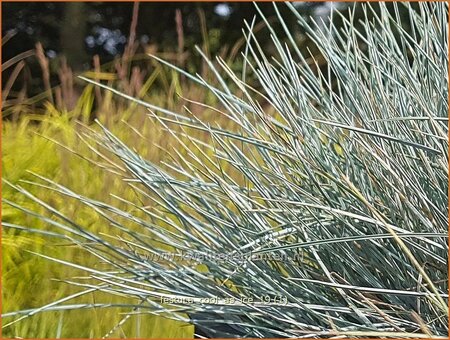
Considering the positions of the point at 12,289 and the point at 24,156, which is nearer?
the point at 12,289

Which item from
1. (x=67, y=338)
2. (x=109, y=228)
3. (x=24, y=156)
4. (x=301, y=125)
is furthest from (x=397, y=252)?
(x=24, y=156)

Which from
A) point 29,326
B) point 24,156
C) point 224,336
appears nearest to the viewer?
point 224,336

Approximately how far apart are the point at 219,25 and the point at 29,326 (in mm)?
5660

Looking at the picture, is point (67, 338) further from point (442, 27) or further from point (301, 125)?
point (442, 27)

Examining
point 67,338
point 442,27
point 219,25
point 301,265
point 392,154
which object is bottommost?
point 67,338

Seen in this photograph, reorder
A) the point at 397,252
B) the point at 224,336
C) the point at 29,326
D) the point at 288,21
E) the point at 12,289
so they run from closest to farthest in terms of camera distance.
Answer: the point at 397,252 → the point at 224,336 → the point at 29,326 → the point at 12,289 → the point at 288,21

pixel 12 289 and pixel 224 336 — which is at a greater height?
pixel 12 289

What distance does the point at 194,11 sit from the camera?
6.91 metres

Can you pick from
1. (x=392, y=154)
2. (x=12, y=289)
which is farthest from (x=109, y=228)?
(x=392, y=154)

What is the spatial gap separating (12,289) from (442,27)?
1277mm

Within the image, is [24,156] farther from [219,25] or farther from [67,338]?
[219,25]

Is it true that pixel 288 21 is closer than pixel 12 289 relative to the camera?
No

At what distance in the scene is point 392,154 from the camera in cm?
106

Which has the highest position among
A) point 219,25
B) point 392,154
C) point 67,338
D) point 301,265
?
point 219,25
